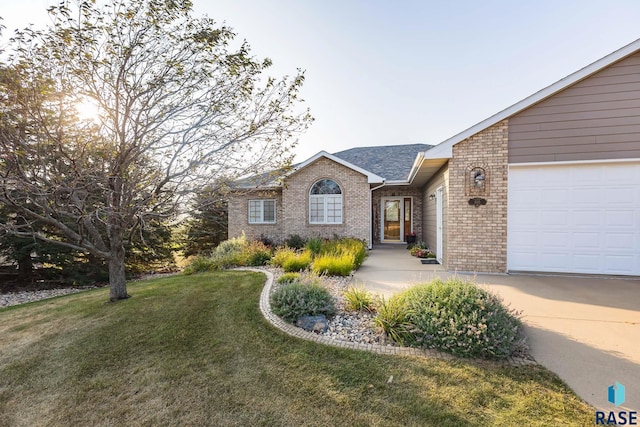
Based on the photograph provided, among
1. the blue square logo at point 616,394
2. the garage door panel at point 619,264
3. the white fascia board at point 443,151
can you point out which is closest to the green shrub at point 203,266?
the white fascia board at point 443,151

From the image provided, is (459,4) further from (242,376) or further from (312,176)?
(242,376)

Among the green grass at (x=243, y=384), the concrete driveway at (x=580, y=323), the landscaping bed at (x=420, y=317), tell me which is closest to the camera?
the green grass at (x=243, y=384)

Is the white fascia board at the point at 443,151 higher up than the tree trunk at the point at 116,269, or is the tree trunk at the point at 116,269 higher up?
the white fascia board at the point at 443,151

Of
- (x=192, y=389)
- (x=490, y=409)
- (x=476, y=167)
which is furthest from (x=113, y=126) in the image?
(x=476, y=167)

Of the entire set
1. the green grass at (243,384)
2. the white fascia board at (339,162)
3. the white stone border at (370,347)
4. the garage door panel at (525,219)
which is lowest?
the green grass at (243,384)

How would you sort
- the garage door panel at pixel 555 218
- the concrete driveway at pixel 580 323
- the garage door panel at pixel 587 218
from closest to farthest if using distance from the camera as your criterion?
the concrete driveway at pixel 580 323
the garage door panel at pixel 587 218
the garage door panel at pixel 555 218

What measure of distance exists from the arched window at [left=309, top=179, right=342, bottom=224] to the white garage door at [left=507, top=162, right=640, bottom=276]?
23.4ft

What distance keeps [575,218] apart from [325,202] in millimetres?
8662

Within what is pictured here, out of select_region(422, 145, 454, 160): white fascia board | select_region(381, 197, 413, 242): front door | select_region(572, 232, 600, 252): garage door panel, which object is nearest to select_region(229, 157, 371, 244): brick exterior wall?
select_region(381, 197, 413, 242): front door

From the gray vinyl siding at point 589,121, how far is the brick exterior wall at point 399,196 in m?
7.43

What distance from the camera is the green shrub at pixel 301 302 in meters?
4.21

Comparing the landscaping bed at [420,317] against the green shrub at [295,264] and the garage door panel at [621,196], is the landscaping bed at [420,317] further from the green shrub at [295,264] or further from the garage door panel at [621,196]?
the garage door panel at [621,196]

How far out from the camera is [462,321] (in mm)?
3240

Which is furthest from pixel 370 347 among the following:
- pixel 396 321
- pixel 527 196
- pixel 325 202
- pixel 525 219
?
pixel 325 202
